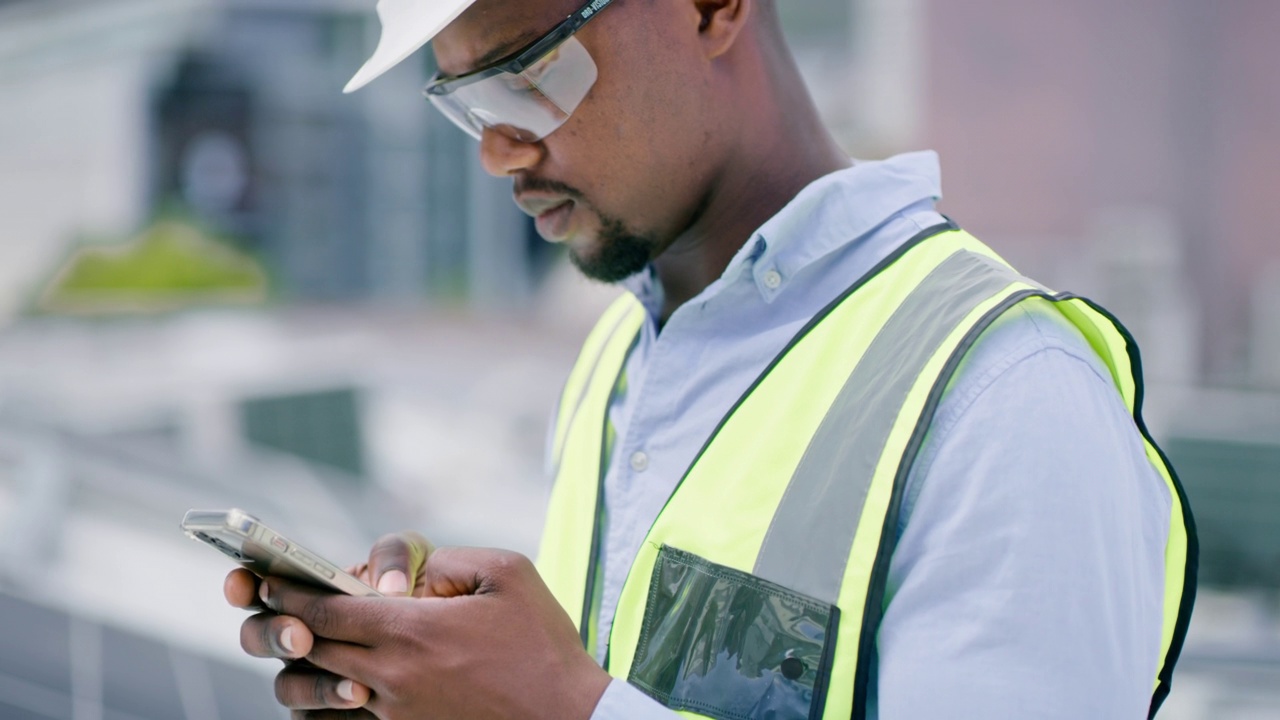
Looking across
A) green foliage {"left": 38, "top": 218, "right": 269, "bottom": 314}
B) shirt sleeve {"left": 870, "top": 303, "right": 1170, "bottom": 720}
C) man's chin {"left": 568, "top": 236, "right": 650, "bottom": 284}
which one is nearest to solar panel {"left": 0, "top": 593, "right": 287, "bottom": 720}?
man's chin {"left": 568, "top": 236, "right": 650, "bottom": 284}

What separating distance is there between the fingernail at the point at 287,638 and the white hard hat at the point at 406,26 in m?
0.68

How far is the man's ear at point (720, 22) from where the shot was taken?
4.91 ft

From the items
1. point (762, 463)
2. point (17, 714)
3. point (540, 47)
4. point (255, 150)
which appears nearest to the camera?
point (762, 463)

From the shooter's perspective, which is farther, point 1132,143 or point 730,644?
point 1132,143

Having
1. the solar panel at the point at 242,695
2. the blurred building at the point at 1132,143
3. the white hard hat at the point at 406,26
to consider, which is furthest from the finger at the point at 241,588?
the blurred building at the point at 1132,143

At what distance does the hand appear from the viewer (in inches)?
43.0

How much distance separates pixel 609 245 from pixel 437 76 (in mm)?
329

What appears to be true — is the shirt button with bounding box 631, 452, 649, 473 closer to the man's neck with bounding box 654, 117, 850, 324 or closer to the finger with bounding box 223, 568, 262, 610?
the man's neck with bounding box 654, 117, 850, 324

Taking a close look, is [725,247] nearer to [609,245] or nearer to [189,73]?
[609,245]

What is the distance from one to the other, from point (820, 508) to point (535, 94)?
0.66 meters

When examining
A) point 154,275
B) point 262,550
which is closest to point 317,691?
point 262,550

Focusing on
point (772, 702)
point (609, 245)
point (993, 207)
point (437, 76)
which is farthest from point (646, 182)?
point (993, 207)

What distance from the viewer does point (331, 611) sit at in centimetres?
110

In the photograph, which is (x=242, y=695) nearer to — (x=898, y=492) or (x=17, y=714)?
(x=17, y=714)
